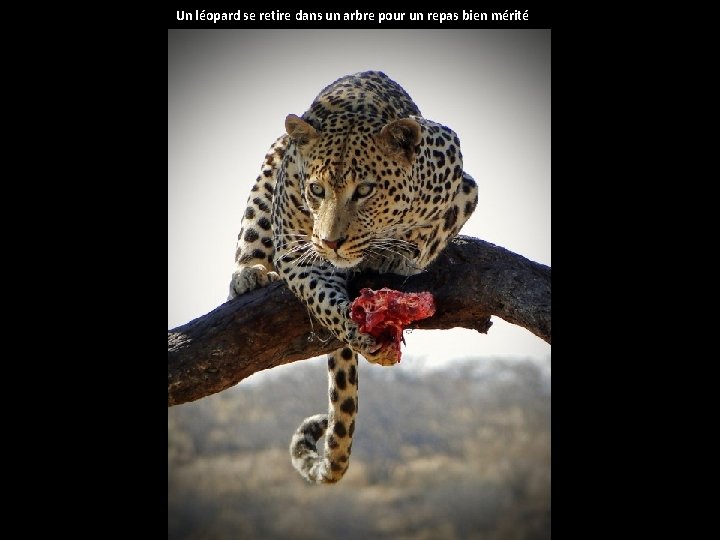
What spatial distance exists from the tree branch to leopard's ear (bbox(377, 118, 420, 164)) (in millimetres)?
615

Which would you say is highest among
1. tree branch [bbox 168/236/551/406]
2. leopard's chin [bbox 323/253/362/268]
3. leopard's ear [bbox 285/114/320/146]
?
leopard's ear [bbox 285/114/320/146]

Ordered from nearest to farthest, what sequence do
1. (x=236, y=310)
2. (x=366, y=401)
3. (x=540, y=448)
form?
(x=236, y=310)
(x=540, y=448)
(x=366, y=401)

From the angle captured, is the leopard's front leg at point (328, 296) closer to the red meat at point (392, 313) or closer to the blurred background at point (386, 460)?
the red meat at point (392, 313)

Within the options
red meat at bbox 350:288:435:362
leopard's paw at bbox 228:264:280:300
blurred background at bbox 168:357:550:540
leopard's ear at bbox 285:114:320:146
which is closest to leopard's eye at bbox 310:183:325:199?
leopard's ear at bbox 285:114:320:146

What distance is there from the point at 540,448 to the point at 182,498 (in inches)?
234

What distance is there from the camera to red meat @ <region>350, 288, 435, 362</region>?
5.43 meters

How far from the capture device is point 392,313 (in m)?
5.45

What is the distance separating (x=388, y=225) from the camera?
632 cm

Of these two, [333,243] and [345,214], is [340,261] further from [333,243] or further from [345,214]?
[345,214]

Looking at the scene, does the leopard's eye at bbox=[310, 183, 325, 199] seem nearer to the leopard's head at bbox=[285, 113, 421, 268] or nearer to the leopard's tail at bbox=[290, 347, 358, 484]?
the leopard's head at bbox=[285, 113, 421, 268]

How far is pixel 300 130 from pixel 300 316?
1.04m
